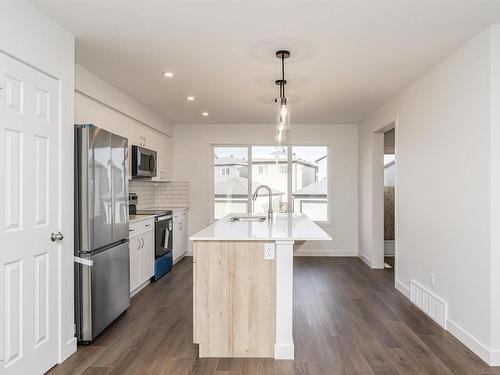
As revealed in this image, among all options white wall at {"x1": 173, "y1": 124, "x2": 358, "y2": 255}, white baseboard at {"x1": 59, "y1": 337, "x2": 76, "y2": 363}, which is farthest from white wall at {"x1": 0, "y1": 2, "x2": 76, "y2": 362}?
white wall at {"x1": 173, "y1": 124, "x2": 358, "y2": 255}

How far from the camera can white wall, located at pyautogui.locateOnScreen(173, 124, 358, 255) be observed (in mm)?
6594

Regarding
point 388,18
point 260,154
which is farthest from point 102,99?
point 260,154

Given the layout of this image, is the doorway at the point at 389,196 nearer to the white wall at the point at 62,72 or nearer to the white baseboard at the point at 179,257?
the white baseboard at the point at 179,257

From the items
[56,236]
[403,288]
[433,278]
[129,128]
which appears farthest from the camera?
[129,128]

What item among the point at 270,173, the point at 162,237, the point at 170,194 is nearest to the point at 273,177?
the point at 270,173

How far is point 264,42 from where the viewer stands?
2926 mm

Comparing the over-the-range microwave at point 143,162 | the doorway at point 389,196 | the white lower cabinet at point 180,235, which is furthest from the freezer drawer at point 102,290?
the doorway at point 389,196

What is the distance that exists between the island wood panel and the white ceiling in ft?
5.30

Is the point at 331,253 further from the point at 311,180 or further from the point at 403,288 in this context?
the point at 403,288

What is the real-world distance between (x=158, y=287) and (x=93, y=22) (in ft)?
10.3

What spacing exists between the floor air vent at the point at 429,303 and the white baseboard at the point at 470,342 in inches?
4.6

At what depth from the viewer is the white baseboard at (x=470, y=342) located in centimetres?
261

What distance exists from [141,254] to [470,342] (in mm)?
3422

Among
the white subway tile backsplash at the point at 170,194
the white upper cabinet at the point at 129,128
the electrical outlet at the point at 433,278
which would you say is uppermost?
the white upper cabinet at the point at 129,128
